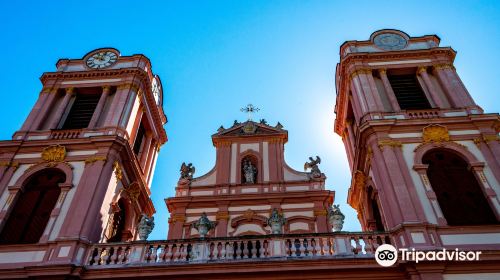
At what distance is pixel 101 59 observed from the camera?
23.2 meters

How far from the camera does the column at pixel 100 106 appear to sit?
1936 cm

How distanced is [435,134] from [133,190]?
40.6 feet

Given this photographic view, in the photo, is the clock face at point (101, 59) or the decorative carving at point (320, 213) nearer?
the decorative carving at point (320, 213)

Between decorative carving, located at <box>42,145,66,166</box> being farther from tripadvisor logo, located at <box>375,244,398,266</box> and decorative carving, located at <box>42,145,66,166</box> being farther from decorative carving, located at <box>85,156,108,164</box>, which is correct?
tripadvisor logo, located at <box>375,244,398,266</box>

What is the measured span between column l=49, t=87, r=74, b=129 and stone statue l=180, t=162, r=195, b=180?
5.60m

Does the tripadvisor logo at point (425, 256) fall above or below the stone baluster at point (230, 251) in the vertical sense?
below

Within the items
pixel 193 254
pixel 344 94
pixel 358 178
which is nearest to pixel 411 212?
pixel 358 178

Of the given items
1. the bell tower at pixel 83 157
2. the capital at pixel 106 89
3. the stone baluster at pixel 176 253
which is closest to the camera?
the stone baluster at pixel 176 253

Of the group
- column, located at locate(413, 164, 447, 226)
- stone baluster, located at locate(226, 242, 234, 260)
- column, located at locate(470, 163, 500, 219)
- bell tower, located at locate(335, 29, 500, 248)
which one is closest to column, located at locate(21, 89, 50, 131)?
stone baluster, located at locate(226, 242, 234, 260)

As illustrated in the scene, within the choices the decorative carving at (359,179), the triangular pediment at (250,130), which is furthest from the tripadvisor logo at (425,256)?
the triangular pediment at (250,130)

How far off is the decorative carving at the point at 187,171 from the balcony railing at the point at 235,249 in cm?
550

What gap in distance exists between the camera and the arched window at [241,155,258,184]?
19.2 m

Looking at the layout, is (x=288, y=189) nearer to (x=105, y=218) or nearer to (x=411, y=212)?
(x=411, y=212)

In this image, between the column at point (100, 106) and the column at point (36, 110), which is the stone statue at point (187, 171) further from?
the column at point (36, 110)
